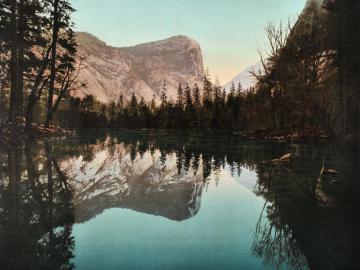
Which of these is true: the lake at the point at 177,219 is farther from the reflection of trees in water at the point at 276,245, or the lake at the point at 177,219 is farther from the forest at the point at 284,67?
the forest at the point at 284,67

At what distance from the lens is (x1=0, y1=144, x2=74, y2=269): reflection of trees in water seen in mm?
5125

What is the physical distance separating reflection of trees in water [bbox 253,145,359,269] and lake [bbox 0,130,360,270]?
16mm

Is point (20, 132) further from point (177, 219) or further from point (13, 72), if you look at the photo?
point (177, 219)

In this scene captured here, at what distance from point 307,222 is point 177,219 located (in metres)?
2.20

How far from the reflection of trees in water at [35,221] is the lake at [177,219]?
0.02 metres

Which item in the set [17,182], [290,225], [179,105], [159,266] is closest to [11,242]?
[159,266]

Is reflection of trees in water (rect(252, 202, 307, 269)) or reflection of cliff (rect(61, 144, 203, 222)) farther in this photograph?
reflection of cliff (rect(61, 144, 203, 222))

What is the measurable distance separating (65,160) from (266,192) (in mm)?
9004

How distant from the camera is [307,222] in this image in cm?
701

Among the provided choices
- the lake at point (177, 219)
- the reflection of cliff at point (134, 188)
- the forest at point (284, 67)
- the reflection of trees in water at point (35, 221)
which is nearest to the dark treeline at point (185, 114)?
the forest at point (284, 67)

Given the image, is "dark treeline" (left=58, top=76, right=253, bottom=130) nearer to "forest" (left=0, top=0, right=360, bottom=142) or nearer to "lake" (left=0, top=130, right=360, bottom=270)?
"forest" (left=0, top=0, right=360, bottom=142)

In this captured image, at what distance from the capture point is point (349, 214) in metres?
7.52

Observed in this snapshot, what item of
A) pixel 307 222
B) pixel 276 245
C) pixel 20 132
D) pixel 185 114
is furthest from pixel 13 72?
pixel 185 114

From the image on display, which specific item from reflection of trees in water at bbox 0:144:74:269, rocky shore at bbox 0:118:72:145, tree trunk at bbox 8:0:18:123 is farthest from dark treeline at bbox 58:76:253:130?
reflection of trees in water at bbox 0:144:74:269
